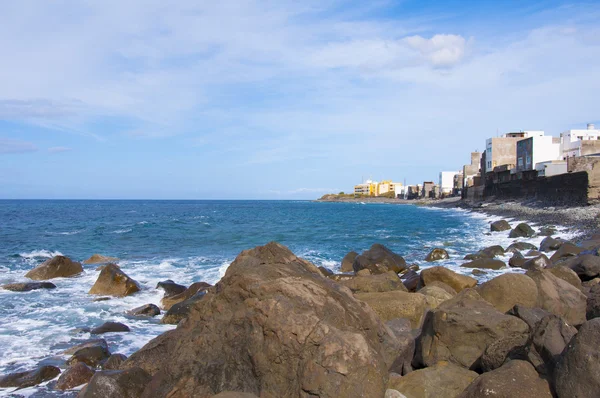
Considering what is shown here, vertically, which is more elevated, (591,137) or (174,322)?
(591,137)

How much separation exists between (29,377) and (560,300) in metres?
9.13

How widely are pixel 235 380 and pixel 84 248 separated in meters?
24.6

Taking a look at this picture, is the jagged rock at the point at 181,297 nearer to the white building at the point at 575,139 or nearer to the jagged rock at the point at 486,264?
the jagged rock at the point at 486,264

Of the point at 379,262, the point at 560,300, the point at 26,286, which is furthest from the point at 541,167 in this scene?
the point at 26,286

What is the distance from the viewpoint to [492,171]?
65438mm

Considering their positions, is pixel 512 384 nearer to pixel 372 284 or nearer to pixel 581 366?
pixel 581 366

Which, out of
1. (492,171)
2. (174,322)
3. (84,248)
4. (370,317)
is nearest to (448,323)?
(370,317)

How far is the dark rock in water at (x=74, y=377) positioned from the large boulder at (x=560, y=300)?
7.69 metres

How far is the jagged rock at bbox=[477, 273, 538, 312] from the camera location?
28.8ft

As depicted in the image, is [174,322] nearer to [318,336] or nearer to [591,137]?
[318,336]

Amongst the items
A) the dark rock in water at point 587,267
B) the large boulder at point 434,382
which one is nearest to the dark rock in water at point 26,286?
the large boulder at point 434,382

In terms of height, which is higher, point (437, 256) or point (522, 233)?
point (522, 233)

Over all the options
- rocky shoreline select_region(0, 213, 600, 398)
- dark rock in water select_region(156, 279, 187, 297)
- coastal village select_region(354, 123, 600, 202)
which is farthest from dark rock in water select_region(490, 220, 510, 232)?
rocky shoreline select_region(0, 213, 600, 398)

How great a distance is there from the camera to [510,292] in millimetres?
8930
